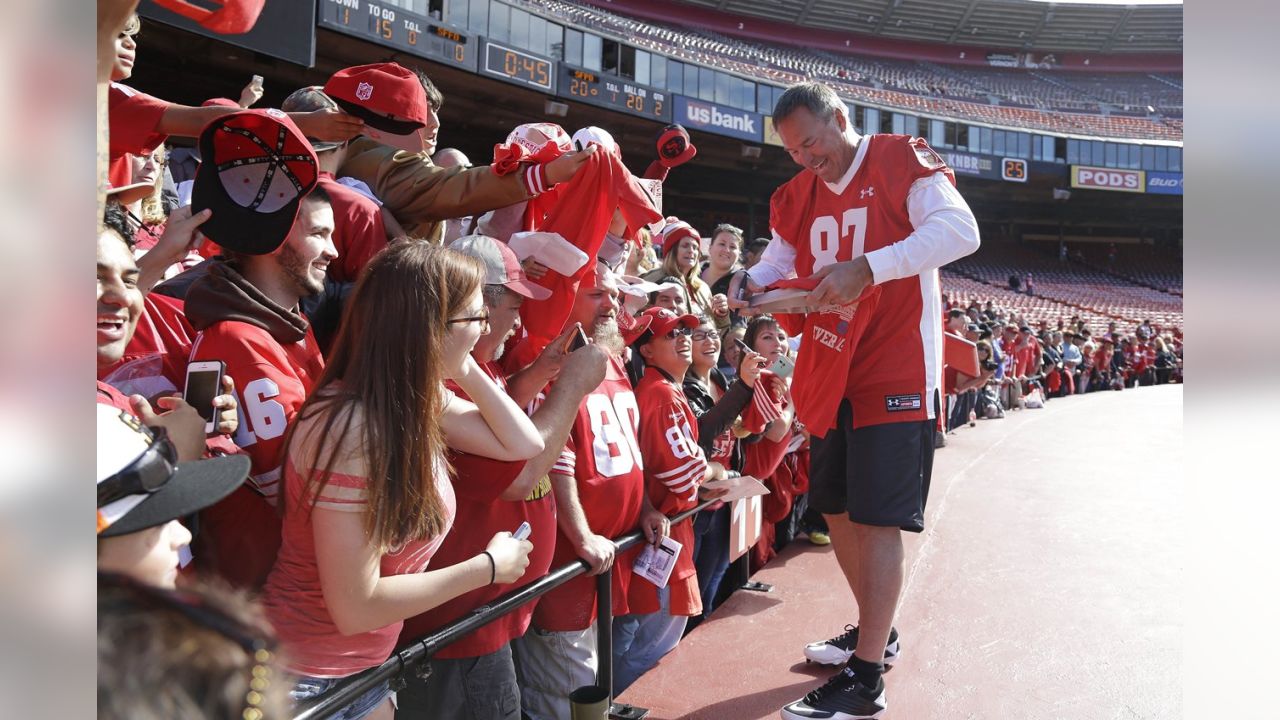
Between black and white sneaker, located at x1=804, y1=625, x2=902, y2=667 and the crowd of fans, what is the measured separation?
516 millimetres

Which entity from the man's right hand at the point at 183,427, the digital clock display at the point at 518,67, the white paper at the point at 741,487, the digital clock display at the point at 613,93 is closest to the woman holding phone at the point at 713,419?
the white paper at the point at 741,487

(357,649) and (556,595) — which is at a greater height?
(357,649)

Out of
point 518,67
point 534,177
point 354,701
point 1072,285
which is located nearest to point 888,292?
point 534,177

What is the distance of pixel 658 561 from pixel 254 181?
5.86ft

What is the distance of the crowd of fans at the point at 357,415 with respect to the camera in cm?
84

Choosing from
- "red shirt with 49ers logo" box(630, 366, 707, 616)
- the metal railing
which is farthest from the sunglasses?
"red shirt with 49ers logo" box(630, 366, 707, 616)

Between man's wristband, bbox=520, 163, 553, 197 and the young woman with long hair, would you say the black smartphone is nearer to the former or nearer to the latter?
man's wristband, bbox=520, 163, 553, 197

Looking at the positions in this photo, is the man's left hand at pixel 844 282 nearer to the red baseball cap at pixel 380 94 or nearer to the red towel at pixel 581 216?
the red towel at pixel 581 216

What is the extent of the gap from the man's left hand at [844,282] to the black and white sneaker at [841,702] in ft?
3.38

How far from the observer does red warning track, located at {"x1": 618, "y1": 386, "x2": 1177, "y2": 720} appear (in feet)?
8.16

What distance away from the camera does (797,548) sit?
4.44 m

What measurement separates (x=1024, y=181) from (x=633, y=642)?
3390 cm
